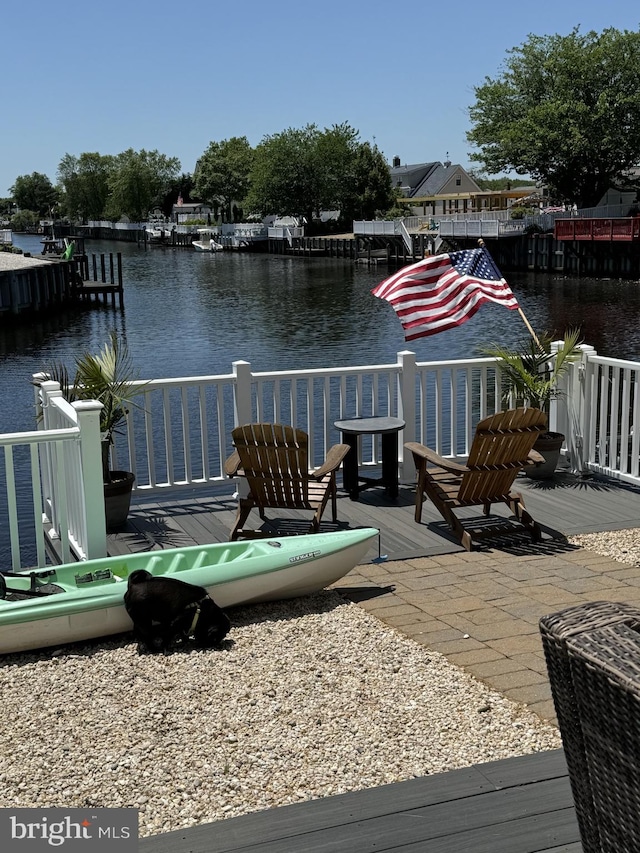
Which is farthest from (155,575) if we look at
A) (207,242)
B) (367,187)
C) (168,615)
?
(207,242)

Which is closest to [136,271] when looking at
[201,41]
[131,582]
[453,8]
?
[201,41]

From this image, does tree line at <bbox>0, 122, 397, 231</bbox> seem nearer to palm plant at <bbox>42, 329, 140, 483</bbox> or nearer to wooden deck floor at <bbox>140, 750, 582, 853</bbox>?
palm plant at <bbox>42, 329, 140, 483</bbox>

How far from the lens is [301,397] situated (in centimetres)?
2114

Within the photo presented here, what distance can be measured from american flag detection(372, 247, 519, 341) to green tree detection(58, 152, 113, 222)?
168m

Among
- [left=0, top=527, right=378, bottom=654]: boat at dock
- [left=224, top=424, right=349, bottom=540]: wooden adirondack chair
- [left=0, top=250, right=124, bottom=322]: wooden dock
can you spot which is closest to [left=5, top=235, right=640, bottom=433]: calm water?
[left=0, top=250, right=124, bottom=322]: wooden dock

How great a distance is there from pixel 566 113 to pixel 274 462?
59.5 metres

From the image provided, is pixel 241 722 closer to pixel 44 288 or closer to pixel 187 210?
pixel 44 288

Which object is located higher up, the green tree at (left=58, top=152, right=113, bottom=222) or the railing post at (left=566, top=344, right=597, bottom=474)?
the green tree at (left=58, top=152, right=113, bottom=222)

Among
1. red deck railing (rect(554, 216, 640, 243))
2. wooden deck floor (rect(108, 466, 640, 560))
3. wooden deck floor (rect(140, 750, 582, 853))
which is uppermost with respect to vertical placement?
red deck railing (rect(554, 216, 640, 243))

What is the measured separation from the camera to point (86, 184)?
17150cm

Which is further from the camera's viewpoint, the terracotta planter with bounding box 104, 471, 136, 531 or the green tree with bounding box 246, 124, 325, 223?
the green tree with bounding box 246, 124, 325, 223

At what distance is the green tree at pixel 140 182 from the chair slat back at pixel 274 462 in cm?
14779

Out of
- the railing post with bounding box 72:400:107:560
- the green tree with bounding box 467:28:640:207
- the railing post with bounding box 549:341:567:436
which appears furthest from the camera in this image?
the green tree with bounding box 467:28:640:207

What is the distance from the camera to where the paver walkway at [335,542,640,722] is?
4809 millimetres
